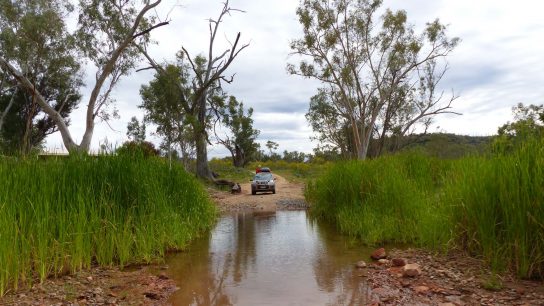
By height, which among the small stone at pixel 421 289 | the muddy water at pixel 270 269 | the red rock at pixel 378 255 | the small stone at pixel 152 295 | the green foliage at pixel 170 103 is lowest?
the muddy water at pixel 270 269

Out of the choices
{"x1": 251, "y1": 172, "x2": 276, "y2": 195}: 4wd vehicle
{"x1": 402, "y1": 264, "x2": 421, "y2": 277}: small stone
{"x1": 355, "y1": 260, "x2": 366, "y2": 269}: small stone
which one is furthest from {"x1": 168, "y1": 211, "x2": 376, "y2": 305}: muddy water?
{"x1": 251, "y1": 172, "x2": 276, "y2": 195}: 4wd vehicle

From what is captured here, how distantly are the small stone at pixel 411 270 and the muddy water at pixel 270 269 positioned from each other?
2.16ft

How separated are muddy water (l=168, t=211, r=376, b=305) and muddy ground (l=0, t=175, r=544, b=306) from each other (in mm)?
324

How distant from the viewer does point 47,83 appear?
105 feet

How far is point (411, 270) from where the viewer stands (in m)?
5.92

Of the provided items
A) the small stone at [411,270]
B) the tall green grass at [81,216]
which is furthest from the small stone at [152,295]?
the small stone at [411,270]

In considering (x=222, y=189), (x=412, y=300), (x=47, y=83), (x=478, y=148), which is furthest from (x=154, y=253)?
(x=47, y=83)

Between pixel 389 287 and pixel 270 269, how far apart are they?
2172 millimetres

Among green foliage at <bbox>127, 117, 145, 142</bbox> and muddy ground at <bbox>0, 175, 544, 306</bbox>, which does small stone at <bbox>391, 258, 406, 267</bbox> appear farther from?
green foliage at <bbox>127, 117, 145, 142</bbox>

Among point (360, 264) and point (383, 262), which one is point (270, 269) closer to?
point (360, 264)

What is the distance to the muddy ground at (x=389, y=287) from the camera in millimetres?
4727

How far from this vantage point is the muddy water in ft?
18.0

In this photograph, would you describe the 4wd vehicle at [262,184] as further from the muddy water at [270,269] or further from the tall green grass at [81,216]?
the tall green grass at [81,216]

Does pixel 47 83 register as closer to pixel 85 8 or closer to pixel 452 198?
pixel 85 8
